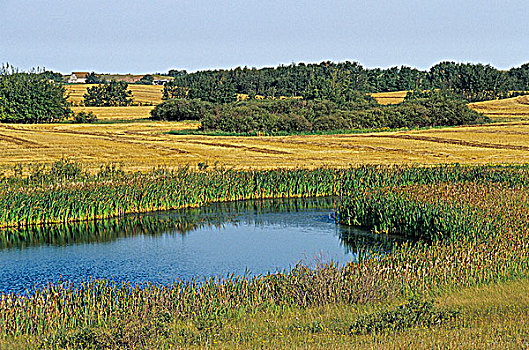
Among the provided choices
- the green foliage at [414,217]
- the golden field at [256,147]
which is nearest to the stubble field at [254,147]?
the golden field at [256,147]

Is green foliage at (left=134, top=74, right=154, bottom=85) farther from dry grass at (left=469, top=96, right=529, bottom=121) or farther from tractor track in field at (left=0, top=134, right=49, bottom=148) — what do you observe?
tractor track in field at (left=0, top=134, right=49, bottom=148)

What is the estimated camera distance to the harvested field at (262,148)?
44.4 metres

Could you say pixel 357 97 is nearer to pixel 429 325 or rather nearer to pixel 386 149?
pixel 386 149

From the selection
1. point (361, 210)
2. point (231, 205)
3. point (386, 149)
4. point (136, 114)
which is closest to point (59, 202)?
point (231, 205)

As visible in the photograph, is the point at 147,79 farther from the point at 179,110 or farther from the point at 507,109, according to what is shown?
the point at 507,109

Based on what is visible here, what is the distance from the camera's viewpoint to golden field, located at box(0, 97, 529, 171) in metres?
44.5

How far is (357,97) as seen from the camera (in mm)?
96875

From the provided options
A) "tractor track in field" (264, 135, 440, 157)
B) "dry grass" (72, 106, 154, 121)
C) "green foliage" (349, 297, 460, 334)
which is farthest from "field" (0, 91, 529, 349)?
"dry grass" (72, 106, 154, 121)

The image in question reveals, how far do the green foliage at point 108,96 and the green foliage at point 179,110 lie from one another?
25.9m

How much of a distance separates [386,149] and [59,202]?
32.2 m

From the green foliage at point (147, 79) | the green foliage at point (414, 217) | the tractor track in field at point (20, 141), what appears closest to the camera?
the green foliage at point (414, 217)

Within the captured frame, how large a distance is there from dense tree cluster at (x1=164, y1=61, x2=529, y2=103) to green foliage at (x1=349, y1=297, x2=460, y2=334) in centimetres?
8693

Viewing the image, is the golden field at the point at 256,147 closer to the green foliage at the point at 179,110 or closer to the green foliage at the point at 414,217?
the green foliage at the point at 179,110

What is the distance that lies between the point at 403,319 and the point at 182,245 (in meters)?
12.7
